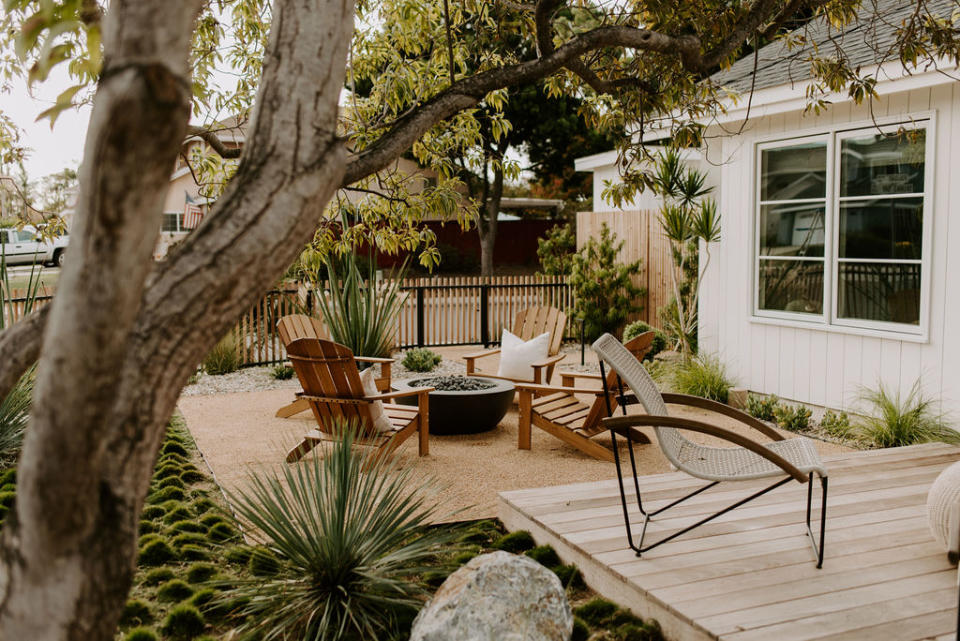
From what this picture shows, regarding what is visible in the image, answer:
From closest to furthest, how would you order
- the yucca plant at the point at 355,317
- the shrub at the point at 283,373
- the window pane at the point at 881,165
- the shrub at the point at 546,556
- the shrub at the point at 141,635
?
the shrub at the point at 141,635
the shrub at the point at 546,556
the window pane at the point at 881,165
the yucca plant at the point at 355,317
the shrub at the point at 283,373

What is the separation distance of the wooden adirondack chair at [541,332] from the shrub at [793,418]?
207cm

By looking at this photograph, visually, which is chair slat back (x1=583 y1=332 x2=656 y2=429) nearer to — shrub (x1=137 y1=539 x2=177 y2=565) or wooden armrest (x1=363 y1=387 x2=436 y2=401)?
wooden armrest (x1=363 y1=387 x2=436 y2=401)

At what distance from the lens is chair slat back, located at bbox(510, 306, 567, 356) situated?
27.7 feet

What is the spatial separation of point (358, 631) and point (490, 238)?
22.9 metres

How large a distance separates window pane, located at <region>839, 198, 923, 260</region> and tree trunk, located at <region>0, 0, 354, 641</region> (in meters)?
6.63

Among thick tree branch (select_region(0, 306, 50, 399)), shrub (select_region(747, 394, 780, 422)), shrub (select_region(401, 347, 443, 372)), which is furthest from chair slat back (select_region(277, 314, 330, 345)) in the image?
thick tree branch (select_region(0, 306, 50, 399))

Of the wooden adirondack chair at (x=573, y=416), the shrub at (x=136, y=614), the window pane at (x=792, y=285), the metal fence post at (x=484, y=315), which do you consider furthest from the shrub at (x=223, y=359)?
the shrub at (x=136, y=614)

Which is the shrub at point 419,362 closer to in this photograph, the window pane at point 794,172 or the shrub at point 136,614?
the window pane at point 794,172

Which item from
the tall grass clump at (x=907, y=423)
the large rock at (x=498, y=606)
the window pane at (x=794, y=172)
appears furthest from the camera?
the window pane at (x=794, y=172)

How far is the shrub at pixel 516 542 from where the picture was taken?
4.30 metres

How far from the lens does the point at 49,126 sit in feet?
5.67

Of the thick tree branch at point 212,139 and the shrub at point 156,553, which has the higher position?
the thick tree branch at point 212,139

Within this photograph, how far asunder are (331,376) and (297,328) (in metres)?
2.35

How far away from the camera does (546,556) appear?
161 inches
